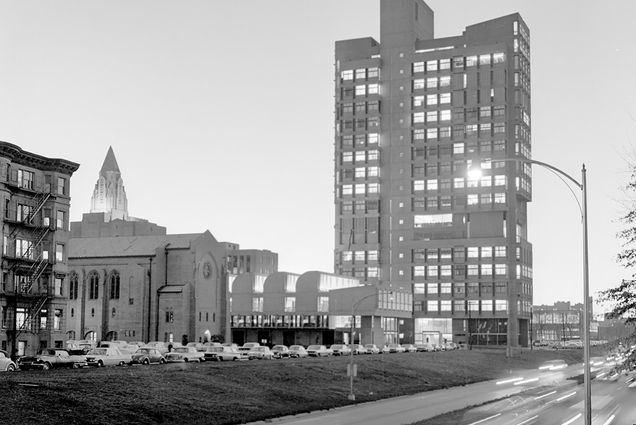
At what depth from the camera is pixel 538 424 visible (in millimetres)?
48562

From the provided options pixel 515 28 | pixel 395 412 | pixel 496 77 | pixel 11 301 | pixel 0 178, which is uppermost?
pixel 515 28

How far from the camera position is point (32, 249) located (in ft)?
315

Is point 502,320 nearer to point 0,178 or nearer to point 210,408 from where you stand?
point 0,178

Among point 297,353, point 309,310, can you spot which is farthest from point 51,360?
point 309,310

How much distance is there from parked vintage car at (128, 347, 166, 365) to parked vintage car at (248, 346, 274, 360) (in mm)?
17693

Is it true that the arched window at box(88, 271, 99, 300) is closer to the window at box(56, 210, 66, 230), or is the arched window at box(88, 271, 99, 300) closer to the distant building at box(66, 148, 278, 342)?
the distant building at box(66, 148, 278, 342)

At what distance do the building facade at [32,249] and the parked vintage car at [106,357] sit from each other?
2181 cm

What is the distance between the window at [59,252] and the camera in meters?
99.4

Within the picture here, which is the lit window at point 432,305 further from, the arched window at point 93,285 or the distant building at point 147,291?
the arched window at point 93,285

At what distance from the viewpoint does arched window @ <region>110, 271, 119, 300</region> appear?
452ft

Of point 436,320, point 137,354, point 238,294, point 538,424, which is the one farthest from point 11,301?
point 436,320

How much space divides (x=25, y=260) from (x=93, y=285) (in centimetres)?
4672

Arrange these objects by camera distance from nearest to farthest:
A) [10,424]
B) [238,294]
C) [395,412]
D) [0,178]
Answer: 1. [10,424]
2. [395,412]
3. [0,178]
4. [238,294]

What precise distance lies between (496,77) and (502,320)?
2268 inches
